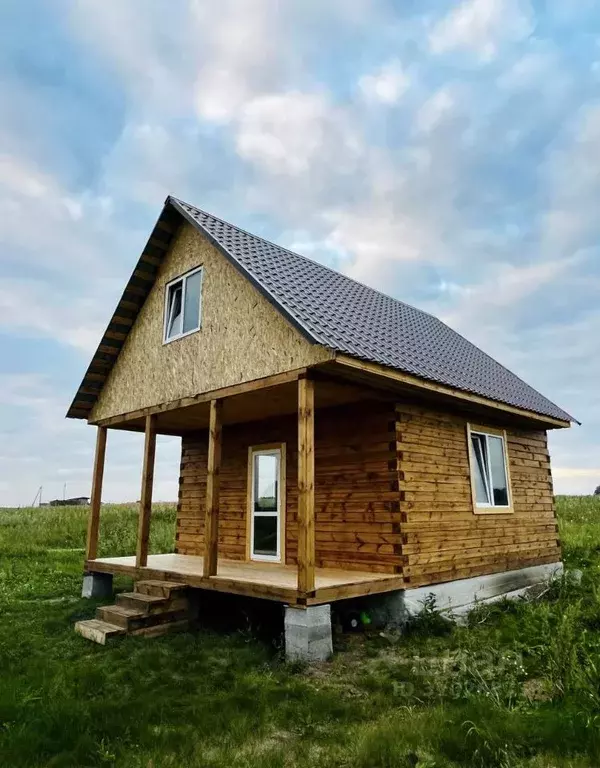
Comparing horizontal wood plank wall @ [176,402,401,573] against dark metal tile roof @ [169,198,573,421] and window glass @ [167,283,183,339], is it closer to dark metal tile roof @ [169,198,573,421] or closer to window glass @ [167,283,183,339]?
dark metal tile roof @ [169,198,573,421]

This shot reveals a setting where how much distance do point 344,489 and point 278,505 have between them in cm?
183

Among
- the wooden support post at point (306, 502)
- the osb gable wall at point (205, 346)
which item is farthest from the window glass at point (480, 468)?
the osb gable wall at point (205, 346)

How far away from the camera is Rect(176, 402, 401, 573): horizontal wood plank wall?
8.48 meters


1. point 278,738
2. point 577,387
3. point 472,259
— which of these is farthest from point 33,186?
point 577,387

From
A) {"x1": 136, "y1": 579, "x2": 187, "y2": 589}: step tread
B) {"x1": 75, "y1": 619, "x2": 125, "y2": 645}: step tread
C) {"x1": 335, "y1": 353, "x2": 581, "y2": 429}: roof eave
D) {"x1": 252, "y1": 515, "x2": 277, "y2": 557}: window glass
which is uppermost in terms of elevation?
{"x1": 335, "y1": 353, "x2": 581, "y2": 429}: roof eave

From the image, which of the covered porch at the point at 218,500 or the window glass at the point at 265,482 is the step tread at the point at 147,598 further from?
the window glass at the point at 265,482

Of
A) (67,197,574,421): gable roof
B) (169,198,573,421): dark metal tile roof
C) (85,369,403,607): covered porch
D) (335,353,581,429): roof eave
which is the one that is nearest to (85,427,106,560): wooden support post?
(85,369,403,607): covered porch

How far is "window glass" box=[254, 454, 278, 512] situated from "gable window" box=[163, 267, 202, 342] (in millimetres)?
3005

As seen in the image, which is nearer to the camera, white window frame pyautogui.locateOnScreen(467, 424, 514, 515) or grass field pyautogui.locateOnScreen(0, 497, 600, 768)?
grass field pyautogui.locateOnScreen(0, 497, 600, 768)

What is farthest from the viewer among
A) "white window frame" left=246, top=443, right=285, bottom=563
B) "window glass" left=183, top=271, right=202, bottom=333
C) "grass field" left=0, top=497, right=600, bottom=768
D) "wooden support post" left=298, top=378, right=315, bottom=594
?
"white window frame" left=246, top=443, right=285, bottom=563

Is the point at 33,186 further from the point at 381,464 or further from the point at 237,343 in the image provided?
the point at 381,464

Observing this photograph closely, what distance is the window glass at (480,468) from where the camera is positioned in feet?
33.5

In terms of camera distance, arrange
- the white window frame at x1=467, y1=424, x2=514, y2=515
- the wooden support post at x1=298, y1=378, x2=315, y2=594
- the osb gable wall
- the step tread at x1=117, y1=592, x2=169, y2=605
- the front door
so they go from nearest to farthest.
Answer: the wooden support post at x1=298, y1=378, x2=315, y2=594
the osb gable wall
the step tread at x1=117, y1=592, x2=169, y2=605
the white window frame at x1=467, y1=424, x2=514, y2=515
the front door

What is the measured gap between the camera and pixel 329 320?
26.0 feet
